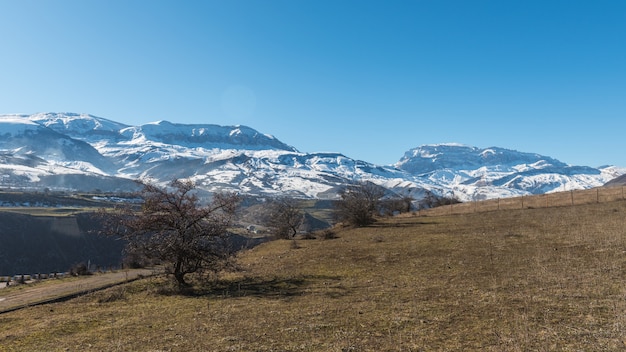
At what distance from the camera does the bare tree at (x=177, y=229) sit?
24016 millimetres

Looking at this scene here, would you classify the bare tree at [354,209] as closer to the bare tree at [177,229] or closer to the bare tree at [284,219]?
the bare tree at [284,219]

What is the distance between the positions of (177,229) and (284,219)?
1727 inches

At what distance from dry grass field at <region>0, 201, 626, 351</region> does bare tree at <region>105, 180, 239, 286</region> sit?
74.3 inches

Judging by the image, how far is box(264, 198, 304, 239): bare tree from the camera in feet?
221

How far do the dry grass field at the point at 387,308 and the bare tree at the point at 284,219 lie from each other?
37.9m

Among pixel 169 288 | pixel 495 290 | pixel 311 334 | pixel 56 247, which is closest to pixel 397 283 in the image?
pixel 495 290

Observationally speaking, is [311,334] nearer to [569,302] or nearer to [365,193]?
[569,302]

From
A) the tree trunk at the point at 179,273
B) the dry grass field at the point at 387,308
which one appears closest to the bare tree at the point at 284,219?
the dry grass field at the point at 387,308

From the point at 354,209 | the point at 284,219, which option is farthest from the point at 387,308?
the point at 284,219

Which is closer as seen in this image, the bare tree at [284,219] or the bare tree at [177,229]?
the bare tree at [177,229]

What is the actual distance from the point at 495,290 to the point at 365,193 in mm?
56622

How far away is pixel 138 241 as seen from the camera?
80.7ft

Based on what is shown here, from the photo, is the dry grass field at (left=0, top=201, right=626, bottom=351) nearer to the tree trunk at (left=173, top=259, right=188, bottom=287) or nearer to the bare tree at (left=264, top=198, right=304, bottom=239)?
the tree trunk at (left=173, top=259, right=188, bottom=287)

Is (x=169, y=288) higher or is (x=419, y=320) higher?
(x=419, y=320)
